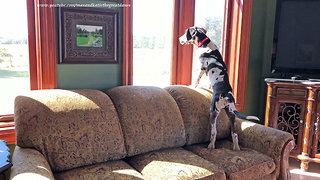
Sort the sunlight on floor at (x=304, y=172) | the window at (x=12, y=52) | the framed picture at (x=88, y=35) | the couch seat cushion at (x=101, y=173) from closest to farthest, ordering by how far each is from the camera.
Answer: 1. the couch seat cushion at (x=101, y=173)
2. the window at (x=12, y=52)
3. the framed picture at (x=88, y=35)
4. the sunlight on floor at (x=304, y=172)

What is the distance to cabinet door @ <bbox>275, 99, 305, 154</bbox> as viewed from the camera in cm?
288

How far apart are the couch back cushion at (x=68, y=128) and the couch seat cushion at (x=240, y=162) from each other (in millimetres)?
692

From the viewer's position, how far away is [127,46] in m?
2.41

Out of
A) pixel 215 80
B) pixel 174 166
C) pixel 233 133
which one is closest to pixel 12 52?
pixel 174 166

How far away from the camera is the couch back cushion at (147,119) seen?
201 cm

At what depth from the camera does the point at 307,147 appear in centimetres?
286

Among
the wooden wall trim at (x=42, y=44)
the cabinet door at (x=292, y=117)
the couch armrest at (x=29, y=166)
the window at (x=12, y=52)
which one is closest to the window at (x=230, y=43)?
the cabinet door at (x=292, y=117)

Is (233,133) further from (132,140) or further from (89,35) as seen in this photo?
(89,35)

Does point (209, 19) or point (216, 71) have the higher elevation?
point (209, 19)

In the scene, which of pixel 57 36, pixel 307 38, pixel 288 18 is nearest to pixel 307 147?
pixel 307 38

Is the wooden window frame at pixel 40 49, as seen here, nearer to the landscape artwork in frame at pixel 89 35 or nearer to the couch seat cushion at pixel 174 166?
the landscape artwork in frame at pixel 89 35

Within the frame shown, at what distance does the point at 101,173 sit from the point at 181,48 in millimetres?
1623

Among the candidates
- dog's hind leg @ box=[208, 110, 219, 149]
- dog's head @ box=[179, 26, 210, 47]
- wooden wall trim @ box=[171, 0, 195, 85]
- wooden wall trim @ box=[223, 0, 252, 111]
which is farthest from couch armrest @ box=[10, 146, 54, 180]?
wooden wall trim @ box=[223, 0, 252, 111]

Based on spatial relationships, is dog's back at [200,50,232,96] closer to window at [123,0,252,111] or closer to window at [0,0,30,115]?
window at [123,0,252,111]
